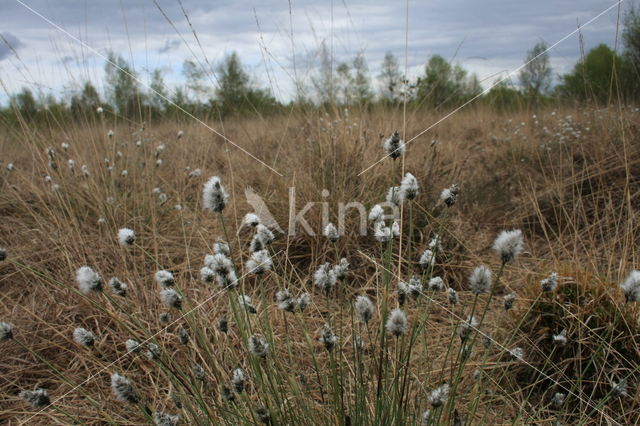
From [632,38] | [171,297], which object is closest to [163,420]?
[171,297]

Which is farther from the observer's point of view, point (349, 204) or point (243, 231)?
point (243, 231)

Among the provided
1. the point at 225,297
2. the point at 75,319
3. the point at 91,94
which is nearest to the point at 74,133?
the point at 91,94

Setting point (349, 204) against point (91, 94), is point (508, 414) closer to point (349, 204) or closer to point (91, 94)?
point (349, 204)

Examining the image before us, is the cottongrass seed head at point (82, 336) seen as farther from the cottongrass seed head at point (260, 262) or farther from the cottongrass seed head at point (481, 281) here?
the cottongrass seed head at point (481, 281)

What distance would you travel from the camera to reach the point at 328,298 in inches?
45.3

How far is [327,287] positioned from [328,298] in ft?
0.49

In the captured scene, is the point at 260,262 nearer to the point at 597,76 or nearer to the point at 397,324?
the point at 397,324

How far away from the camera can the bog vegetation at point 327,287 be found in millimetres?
1171

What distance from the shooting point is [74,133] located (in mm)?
3998

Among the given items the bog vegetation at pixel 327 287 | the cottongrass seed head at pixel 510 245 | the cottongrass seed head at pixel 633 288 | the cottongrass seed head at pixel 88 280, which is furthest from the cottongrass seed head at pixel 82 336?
the cottongrass seed head at pixel 633 288

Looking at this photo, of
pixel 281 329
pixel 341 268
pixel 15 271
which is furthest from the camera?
pixel 15 271

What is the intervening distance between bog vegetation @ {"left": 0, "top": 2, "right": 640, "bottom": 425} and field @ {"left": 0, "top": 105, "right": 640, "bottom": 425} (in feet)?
0.05

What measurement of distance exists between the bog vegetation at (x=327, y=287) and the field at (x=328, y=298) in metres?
0.02

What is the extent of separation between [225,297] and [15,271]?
1473 mm
